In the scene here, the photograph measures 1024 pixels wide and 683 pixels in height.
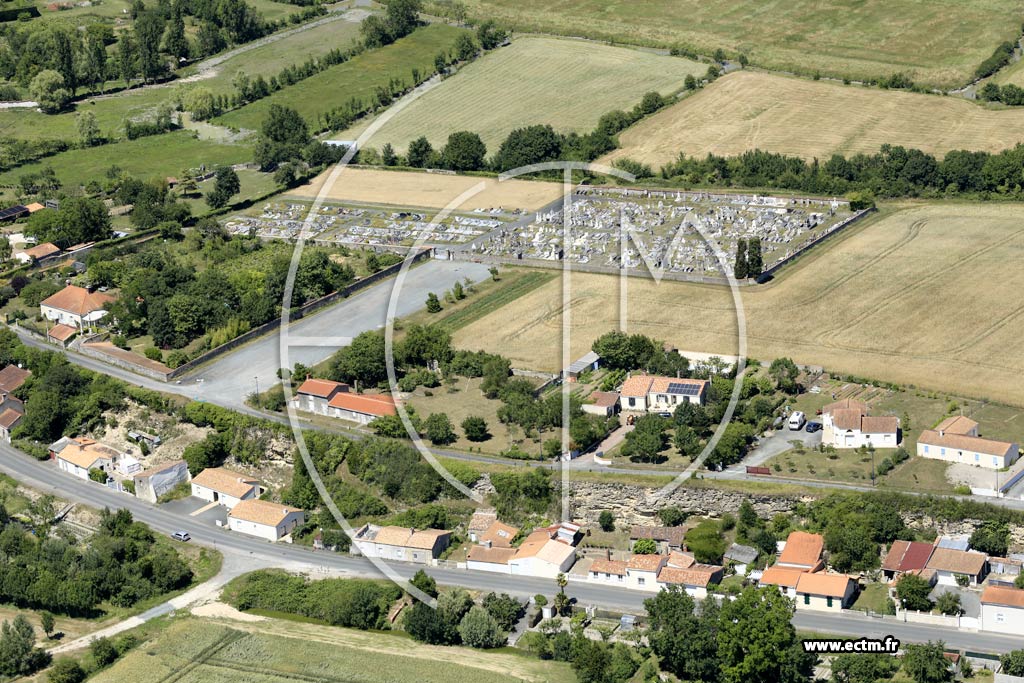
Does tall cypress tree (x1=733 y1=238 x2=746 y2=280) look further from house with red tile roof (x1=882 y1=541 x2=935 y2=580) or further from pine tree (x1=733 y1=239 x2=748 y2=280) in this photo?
house with red tile roof (x1=882 y1=541 x2=935 y2=580)

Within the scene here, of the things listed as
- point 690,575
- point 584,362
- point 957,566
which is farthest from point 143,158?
point 957,566

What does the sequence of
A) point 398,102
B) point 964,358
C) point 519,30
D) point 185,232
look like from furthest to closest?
point 519,30, point 398,102, point 185,232, point 964,358

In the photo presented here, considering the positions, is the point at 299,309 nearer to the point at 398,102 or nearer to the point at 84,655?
the point at 84,655

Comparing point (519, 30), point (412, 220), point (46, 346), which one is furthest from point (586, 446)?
point (519, 30)

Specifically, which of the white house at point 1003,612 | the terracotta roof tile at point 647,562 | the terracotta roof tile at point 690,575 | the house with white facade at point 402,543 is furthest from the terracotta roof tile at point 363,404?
the white house at point 1003,612

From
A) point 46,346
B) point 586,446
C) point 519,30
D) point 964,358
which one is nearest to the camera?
point 586,446

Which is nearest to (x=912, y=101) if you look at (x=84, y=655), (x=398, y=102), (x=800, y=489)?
(x=398, y=102)

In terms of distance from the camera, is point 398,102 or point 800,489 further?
point 398,102

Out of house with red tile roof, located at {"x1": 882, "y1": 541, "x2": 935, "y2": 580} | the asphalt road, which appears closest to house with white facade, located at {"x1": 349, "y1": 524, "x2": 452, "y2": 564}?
the asphalt road
